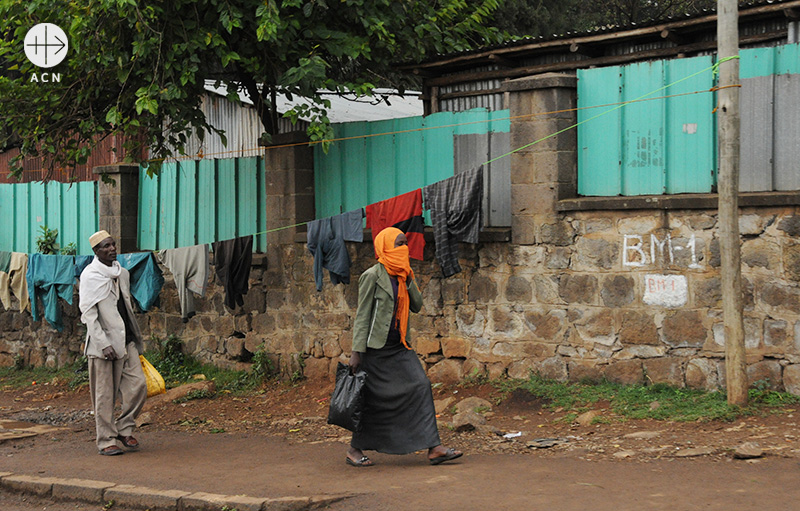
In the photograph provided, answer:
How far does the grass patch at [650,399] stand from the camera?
696 centimetres

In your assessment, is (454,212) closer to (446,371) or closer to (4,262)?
(446,371)

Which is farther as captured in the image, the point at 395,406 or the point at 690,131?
the point at 690,131

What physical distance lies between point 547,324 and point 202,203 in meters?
5.80

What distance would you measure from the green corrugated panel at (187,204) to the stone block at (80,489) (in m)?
6.04

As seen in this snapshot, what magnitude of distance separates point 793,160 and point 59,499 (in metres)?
6.35

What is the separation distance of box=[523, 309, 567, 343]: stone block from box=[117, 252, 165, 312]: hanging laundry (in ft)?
16.2

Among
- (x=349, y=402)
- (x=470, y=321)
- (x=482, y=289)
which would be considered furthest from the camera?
(x=470, y=321)

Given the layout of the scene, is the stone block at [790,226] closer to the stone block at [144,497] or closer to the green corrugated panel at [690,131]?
the green corrugated panel at [690,131]

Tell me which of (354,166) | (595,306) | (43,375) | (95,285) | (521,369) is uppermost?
(354,166)

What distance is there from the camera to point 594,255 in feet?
26.4

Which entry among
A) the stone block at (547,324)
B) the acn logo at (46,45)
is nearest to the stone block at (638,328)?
the stone block at (547,324)

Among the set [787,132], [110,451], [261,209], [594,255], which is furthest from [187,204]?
[787,132]

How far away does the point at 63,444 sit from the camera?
27.4ft

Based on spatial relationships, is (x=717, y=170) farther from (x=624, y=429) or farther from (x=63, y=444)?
(x=63, y=444)
